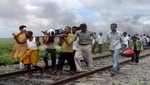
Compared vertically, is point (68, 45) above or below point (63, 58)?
above

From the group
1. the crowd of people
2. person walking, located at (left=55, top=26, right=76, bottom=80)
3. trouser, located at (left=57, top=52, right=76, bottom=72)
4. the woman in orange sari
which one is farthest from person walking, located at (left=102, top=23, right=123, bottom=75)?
the woman in orange sari

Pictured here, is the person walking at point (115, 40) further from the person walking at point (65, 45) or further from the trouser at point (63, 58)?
the person walking at point (65, 45)

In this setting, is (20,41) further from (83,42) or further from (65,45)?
(83,42)

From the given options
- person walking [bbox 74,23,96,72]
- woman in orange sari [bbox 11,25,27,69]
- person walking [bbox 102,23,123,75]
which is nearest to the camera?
person walking [bbox 74,23,96,72]

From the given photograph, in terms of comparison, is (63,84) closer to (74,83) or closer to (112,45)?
(74,83)

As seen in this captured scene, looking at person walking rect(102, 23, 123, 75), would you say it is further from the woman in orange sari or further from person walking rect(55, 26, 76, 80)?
the woman in orange sari

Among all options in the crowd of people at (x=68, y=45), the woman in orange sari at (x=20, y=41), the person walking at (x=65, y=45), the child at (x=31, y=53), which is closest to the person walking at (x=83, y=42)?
the crowd of people at (x=68, y=45)

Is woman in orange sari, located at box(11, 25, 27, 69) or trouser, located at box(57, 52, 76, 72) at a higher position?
woman in orange sari, located at box(11, 25, 27, 69)

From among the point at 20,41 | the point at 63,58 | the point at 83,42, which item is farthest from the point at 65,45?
the point at 20,41

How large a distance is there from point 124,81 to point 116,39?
1.88 metres

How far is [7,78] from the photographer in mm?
11453

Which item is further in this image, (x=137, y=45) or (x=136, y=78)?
(x=137, y=45)

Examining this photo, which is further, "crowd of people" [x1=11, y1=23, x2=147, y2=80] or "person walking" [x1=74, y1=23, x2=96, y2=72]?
"person walking" [x1=74, y1=23, x2=96, y2=72]

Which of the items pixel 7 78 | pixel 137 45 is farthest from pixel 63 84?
pixel 137 45
